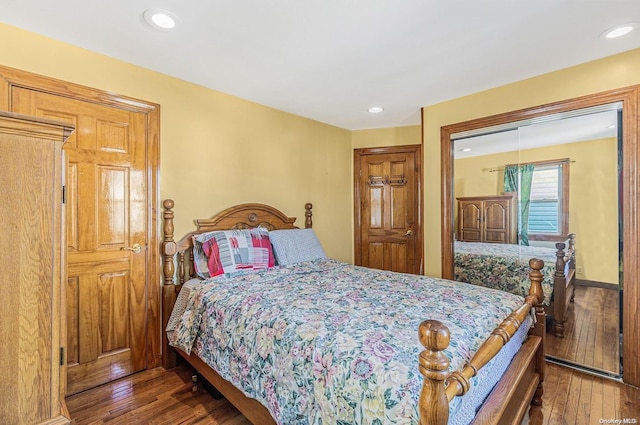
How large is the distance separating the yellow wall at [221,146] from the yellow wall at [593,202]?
226 cm

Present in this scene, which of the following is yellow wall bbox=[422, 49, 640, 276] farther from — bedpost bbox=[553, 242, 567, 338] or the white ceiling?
bedpost bbox=[553, 242, 567, 338]

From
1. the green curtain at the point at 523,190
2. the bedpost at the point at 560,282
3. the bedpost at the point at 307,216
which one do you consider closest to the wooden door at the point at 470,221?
the green curtain at the point at 523,190

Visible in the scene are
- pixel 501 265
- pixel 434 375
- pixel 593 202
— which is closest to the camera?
pixel 434 375

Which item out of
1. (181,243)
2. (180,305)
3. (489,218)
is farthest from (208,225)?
(489,218)

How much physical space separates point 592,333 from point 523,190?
1.28 meters

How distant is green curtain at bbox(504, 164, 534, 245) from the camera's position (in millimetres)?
2646

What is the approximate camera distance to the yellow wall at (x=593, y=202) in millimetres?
2256

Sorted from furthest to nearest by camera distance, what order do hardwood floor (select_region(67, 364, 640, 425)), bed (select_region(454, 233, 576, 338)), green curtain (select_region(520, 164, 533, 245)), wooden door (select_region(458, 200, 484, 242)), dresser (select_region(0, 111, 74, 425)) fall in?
wooden door (select_region(458, 200, 484, 242))
green curtain (select_region(520, 164, 533, 245))
bed (select_region(454, 233, 576, 338))
hardwood floor (select_region(67, 364, 640, 425))
dresser (select_region(0, 111, 74, 425))

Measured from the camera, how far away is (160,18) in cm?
177

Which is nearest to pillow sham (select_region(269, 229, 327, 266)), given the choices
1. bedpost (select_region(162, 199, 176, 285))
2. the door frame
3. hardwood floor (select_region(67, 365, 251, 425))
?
bedpost (select_region(162, 199, 176, 285))

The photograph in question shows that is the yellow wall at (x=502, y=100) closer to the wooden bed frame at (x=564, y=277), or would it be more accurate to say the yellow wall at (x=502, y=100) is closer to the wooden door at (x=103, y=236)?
the wooden bed frame at (x=564, y=277)

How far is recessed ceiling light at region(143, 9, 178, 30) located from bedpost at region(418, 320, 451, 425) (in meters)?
2.11

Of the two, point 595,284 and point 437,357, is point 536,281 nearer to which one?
point 595,284

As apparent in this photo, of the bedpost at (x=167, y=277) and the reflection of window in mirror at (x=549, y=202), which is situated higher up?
the reflection of window in mirror at (x=549, y=202)
